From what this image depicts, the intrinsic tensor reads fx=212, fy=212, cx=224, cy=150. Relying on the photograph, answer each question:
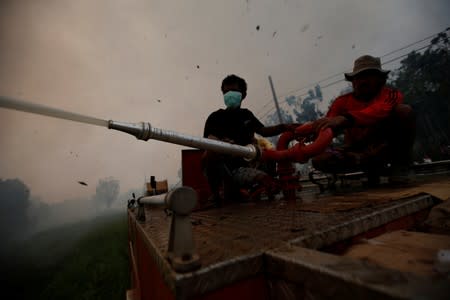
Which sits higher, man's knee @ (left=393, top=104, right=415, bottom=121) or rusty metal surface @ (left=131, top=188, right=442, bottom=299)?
man's knee @ (left=393, top=104, right=415, bottom=121)

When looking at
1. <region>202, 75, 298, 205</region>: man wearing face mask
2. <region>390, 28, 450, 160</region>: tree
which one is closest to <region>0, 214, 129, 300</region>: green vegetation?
<region>202, 75, 298, 205</region>: man wearing face mask

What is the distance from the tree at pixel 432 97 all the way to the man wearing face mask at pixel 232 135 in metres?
18.1

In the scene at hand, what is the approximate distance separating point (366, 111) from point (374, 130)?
556 millimetres

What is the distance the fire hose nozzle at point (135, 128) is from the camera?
119 centimetres

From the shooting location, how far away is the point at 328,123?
2.00m

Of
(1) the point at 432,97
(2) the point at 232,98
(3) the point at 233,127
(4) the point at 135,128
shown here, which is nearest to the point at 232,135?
(3) the point at 233,127

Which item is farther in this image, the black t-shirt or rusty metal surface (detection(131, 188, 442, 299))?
the black t-shirt

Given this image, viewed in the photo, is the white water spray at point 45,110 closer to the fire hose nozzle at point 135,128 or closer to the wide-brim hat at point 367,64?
the fire hose nozzle at point 135,128

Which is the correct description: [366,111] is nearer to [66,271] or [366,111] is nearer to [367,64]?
[367,64]

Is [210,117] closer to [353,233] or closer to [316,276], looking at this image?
[353,233]

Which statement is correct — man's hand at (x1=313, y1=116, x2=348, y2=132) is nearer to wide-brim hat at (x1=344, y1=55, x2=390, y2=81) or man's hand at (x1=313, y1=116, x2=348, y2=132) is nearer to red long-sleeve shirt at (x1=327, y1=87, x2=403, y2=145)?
red long-sleeve shirt at (x1=327, y1=87, x2=403, y2=145)

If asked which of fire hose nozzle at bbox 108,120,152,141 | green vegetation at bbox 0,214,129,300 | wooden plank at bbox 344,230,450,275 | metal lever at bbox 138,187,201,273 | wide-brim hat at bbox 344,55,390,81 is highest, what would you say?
wide-brim hat at bbox 344,55,390,81

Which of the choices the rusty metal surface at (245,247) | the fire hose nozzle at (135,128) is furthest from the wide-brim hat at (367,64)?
the fire hose nozzle at (135,128)

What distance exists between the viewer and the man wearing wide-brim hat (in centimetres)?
238
